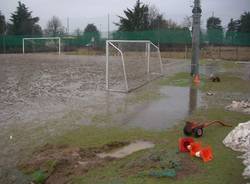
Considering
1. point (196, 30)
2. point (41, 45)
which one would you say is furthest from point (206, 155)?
point (41, 45)

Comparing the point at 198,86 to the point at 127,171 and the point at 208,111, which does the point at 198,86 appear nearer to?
the point at 208,111

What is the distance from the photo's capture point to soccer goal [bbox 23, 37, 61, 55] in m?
48.2

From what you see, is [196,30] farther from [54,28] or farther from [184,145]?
[54,28]

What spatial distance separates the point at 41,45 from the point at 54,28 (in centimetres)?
1041

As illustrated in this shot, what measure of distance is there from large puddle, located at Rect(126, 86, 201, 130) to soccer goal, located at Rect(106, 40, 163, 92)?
1.72 metres

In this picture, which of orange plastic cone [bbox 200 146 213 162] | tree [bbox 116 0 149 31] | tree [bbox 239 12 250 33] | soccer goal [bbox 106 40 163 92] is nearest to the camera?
orange plastic cone [bbox 200 146 213 162]

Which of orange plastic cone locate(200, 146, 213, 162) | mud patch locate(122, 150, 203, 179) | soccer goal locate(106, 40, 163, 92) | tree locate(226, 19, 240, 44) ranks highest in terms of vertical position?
tree locate(226, 19, 240, 44)

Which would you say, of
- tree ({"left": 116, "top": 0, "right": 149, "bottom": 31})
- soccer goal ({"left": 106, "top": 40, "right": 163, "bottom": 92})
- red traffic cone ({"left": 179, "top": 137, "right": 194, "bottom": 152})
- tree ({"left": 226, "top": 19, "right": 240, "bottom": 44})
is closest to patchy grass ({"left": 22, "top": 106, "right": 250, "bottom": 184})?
red traffic cone ({"left": 179, "top": 137, "right": 194, "bottom": 152})

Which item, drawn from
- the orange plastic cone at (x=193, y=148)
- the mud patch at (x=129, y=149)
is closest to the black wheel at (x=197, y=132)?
the mud patch at (x=129, y=149)

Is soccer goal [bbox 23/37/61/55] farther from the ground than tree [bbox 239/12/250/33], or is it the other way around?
tree [bbox 239/12/250/33]

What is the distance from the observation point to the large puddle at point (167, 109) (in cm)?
913

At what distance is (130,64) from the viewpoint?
54.4 ft

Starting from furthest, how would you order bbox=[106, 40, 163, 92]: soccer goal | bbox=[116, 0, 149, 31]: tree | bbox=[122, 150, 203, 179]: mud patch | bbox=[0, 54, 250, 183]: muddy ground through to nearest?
A: bbox=[116, 0, 149, 31]: tree → bbox=[106, 40, 163, 92]: soccer goal → bbox=[0, 54, 250, 183]: muddy ground → bbox=[122, 150, 203, 179]: mud patch

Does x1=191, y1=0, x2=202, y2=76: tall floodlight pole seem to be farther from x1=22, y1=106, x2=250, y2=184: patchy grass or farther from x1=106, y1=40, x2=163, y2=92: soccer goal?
x1=22, y1=106, x2=250, y2=184: patchy grass
